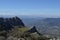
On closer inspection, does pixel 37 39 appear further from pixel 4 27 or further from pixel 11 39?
pixel 4 27

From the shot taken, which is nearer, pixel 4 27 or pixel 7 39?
pixel 7 39

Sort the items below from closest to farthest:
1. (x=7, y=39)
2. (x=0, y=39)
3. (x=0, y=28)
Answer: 1. (x=0, y=39)
2. (x=7, y=39)
3. (x=0, y=28)

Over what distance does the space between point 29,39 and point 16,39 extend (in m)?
9.69

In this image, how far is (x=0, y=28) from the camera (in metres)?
168

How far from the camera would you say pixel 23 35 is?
135250 millimetres

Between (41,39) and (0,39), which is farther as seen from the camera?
(41,39)

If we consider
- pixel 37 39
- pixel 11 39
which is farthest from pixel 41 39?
pixel 11 39

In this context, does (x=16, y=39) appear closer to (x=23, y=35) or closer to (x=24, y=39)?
(x=24, y=39)

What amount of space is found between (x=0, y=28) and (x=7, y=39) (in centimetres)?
4254

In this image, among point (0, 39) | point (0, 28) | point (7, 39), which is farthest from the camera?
point (0, 28)

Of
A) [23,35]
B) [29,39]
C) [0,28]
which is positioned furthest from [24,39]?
[0,28]

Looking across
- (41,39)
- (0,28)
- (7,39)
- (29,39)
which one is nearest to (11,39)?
(7,39)

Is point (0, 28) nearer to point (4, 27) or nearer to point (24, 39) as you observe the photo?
point (4, 27)

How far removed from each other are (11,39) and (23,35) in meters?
14.2
